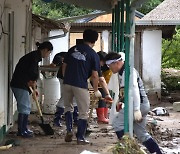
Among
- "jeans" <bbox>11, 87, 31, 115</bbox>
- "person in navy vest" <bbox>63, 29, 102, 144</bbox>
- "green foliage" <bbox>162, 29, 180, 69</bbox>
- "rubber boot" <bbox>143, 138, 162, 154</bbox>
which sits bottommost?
"rubber boot" <bbox>143, 138, 162, 154</bbox>

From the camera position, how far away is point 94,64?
7367mm

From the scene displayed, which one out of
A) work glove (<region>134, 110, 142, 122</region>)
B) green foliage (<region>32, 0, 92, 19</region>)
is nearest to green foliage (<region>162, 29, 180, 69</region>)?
green foliage (<region>32, 0, 92, 19</region>)

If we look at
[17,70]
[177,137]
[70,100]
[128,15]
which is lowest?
[177,137]

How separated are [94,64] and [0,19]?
5.61 ft

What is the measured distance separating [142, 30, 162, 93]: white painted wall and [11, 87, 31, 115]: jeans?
9.08 meters

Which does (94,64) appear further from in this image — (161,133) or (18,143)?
(161,133)

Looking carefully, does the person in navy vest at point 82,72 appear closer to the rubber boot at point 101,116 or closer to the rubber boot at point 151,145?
the rubber boot at point 151,145

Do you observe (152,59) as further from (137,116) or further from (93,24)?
(137,116)

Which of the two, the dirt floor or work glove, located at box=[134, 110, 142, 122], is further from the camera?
the dirt floor

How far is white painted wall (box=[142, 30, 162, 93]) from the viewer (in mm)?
16766

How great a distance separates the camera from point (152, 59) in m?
16.9

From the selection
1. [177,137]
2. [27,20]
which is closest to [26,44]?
[27,20]

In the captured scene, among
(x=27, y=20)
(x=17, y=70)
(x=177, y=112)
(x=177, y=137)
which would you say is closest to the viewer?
(x=17, y=70)

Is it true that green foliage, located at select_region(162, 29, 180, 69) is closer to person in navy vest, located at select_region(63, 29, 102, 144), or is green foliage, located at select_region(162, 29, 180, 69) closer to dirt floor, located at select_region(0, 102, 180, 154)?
dirt floor, located at select_region(0, 102, 180, 154)
